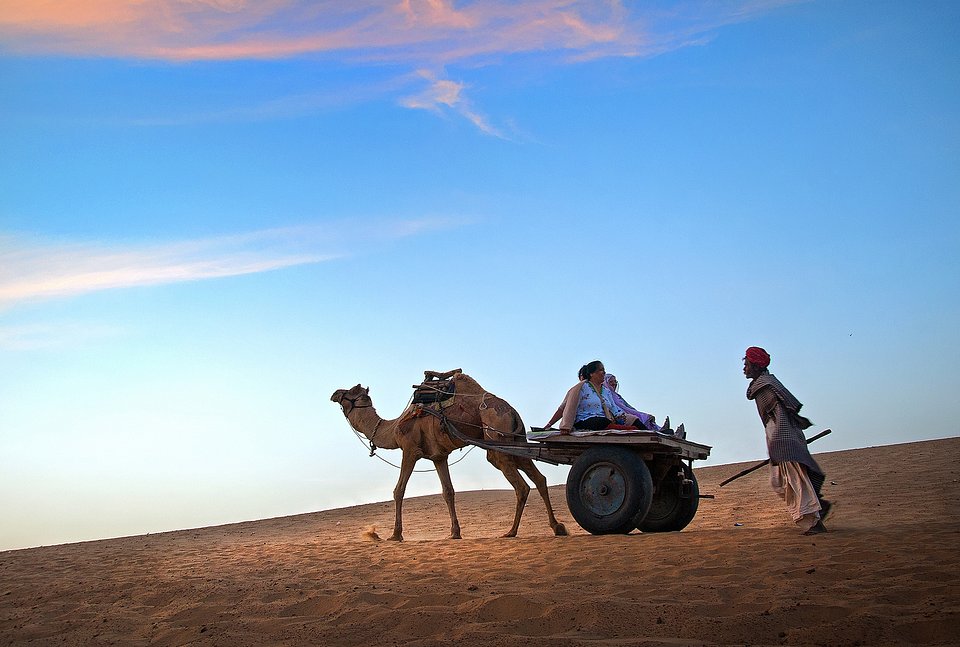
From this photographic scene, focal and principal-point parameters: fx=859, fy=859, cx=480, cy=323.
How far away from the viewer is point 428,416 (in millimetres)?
13641

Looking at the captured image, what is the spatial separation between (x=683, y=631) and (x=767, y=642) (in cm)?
58

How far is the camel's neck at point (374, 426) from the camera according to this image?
561 inches

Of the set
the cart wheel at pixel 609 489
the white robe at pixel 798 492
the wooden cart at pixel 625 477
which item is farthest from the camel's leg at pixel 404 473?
the white robe at pixel 798 492

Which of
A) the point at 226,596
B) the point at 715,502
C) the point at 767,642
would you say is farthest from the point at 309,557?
the point at 715,502

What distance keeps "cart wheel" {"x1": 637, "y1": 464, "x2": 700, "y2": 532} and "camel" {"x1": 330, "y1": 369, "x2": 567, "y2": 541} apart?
1.26 meters

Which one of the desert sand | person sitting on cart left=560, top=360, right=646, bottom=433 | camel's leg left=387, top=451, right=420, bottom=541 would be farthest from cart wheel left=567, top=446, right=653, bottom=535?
camel's leg left=387, top=451, right=420, bottom=541

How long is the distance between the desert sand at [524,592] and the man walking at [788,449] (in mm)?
331

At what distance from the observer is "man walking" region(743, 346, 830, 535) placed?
9602 mm

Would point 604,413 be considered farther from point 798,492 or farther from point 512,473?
point 798,492

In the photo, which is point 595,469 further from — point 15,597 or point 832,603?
point 15,597

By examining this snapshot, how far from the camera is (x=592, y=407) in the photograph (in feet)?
37.7

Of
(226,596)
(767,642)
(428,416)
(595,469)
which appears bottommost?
(767,642)

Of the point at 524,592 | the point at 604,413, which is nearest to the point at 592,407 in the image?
the point at 604,413

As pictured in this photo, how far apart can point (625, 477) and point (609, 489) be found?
0.33 meters
